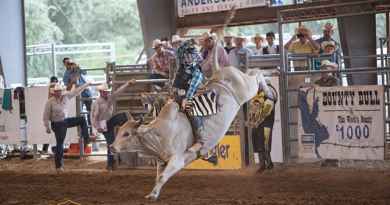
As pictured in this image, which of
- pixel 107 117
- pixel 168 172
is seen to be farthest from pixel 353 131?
pixel 107 117

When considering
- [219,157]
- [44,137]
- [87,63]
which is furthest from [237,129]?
[87,63]

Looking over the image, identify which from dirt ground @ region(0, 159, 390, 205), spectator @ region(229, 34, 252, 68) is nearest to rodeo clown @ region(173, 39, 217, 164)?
dirt ground @ region(0, 159, 390, 205)

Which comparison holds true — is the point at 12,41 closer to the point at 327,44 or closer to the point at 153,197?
the point at 327,44

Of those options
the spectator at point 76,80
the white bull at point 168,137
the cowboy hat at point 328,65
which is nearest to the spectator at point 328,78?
the cowboy hat at point 328,65

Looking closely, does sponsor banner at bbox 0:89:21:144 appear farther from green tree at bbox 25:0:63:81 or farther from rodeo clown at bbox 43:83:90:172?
green tree at bbox 25:0:63:81

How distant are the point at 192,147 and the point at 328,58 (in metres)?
3.45

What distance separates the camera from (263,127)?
36.0 ft

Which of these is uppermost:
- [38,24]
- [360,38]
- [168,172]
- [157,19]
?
[38,24]

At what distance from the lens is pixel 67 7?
1173 inches

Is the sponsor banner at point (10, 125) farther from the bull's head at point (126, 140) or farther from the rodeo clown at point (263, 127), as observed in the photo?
the bull's head at point (126, 140)

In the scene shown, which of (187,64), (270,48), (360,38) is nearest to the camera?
(187,64)

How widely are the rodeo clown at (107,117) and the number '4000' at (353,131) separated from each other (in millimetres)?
4301

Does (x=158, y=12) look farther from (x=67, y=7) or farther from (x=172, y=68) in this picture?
(x=67, y=7)

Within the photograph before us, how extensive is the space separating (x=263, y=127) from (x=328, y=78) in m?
1.45
